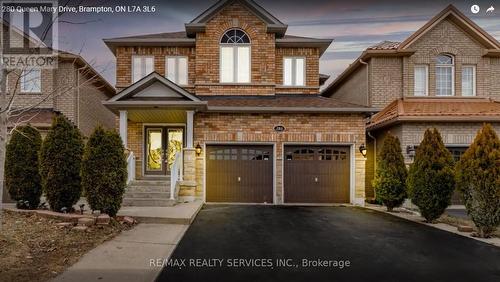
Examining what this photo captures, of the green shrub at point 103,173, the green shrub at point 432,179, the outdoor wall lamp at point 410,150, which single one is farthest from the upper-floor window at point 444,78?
the green shrub at point 103,173

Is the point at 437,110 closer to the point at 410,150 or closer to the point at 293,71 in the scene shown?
the point at 410,150

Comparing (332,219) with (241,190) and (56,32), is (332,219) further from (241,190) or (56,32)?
(56,32)

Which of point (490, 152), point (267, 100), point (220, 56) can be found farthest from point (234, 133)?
point (490, 152)

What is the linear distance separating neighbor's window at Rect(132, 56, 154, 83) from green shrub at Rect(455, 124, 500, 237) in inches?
480

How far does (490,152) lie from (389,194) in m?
4.11

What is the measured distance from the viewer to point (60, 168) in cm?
834

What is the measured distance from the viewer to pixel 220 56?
567 inches

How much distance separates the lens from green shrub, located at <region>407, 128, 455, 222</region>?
8969 mm

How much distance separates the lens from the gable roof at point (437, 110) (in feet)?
42.1

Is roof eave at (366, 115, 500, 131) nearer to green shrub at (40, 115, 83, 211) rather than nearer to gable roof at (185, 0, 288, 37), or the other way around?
gable roof at (185, 0, 288, 37)

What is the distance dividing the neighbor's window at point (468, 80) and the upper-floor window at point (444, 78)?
0.53 m

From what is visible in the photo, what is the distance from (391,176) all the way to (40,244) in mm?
9696

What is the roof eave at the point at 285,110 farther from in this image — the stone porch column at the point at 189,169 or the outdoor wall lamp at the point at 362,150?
the outdoor wall lamp at the point at 362,150

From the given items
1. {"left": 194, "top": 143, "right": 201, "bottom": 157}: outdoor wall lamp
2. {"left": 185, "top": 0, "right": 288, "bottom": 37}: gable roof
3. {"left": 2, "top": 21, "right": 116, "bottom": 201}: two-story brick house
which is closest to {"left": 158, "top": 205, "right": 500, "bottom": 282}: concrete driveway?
{"left": 194, "top": 143, "right": 201, "bottom": 157}: outdoor wall lamp
